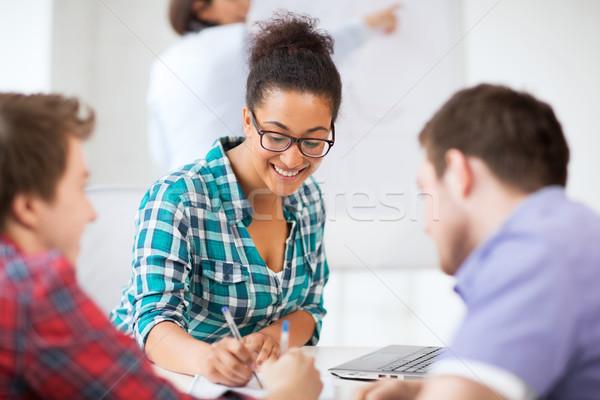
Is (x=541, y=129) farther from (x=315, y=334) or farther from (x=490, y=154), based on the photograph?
(x=315, y=334)

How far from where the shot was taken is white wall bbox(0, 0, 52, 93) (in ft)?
8.28

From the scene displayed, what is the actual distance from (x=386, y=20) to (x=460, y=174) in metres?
2.17

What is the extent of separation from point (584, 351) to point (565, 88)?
2.32 metres

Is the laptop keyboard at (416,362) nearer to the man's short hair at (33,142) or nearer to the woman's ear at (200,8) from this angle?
the man's short hair at (33,142)

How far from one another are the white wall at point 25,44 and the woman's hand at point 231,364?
202cm

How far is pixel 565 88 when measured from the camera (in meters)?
2.62

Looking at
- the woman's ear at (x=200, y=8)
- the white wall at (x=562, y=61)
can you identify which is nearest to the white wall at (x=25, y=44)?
the woman's ear at (x=200, y=8)

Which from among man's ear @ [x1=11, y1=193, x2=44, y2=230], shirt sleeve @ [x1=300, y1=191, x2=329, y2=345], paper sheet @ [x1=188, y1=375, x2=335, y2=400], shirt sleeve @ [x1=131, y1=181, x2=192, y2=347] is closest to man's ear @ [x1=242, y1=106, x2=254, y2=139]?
shirt sleeve @ [x1=131, y1=181, x2=192, y2=347]

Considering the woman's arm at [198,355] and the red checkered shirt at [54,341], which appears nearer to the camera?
the red checkered shirt at [54,341]

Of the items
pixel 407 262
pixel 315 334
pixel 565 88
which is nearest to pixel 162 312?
pixel 315 334

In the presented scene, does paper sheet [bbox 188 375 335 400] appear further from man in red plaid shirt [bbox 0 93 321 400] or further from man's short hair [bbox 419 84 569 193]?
man's short hair [bbox 419 84 569 193]

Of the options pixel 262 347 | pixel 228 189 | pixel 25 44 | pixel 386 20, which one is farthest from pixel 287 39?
pixel 25 44

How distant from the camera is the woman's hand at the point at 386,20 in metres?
2.74

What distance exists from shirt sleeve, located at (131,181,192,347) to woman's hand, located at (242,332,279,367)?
13 centimetres
